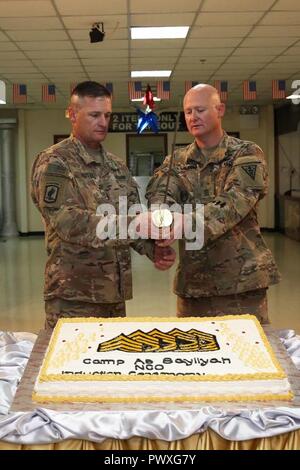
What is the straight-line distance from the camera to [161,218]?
218 centimetres

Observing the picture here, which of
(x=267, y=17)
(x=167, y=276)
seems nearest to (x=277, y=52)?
(x=267, y=17)

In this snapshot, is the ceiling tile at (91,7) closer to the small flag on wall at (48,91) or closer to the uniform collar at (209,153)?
the uniform collar at (209,153)

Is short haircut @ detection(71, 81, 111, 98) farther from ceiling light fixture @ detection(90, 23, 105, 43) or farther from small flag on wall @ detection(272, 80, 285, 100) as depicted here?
small flag on wall @ detection(272, 80, 285, 100)

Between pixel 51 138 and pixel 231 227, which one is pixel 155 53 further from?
pixel 51 138

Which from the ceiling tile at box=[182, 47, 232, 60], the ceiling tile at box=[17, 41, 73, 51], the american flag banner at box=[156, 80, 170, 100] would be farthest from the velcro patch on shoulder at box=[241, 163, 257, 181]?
the american flag banner at box=[156, 80, 170, 100]

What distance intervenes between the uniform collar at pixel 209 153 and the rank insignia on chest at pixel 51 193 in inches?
24.1

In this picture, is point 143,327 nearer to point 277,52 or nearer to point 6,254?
point 277,52

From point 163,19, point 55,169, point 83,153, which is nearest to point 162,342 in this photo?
point 55,169

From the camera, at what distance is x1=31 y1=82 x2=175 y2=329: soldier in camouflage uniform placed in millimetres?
2311

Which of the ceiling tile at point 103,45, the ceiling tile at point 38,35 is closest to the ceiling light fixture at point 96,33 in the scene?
the ceiling tile at point 38,35

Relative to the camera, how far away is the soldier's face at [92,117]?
235cm

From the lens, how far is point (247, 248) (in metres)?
2.41

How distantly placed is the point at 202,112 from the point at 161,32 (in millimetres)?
4376

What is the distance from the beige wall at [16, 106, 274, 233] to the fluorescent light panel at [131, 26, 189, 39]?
22.3 feet
